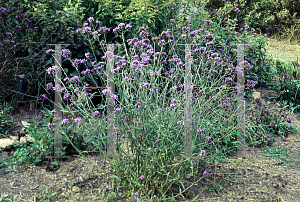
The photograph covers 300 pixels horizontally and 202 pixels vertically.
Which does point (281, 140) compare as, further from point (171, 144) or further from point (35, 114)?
point (35, 114)

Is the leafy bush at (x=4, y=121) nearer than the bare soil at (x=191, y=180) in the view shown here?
No

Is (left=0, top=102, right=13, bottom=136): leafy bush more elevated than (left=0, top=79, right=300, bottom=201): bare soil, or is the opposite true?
(left=0, top=102, right=13, bottom=136): leafy bush

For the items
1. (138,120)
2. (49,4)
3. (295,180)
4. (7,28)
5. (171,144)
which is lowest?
(295,180)

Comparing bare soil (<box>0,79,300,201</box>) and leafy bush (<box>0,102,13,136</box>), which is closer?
bare soil (<box>0,79,300,201</box>)

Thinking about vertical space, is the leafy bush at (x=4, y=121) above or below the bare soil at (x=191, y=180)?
above

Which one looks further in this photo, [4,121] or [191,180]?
[4,121]

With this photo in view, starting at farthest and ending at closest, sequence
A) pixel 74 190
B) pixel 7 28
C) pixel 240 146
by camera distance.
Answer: pixel 7 28 < pixel 240 146 < pixel 74 190

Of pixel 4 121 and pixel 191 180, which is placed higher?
pixel 4 121

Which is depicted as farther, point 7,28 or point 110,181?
point 7,28

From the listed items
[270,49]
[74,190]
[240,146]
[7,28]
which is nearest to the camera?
[74,190]

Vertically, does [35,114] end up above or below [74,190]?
above

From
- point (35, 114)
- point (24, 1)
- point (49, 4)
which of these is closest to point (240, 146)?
point (35, 114)

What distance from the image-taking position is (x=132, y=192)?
2336 millimetres

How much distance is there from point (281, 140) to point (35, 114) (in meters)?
3.30
